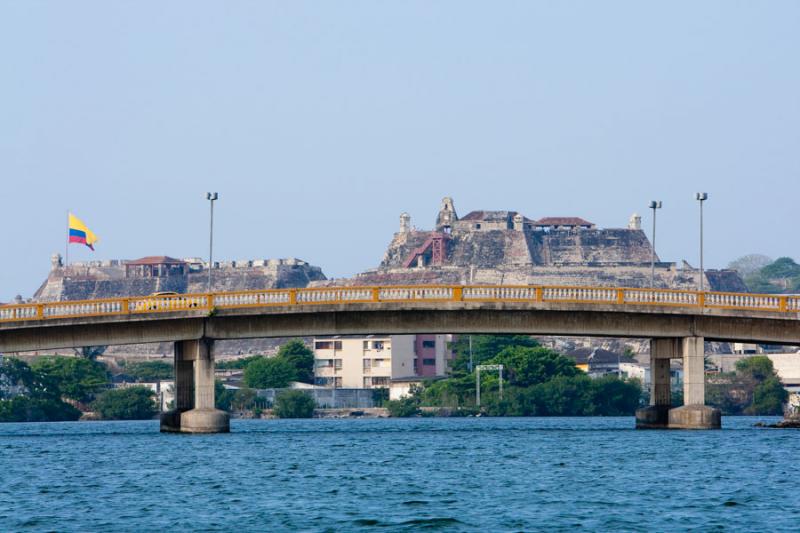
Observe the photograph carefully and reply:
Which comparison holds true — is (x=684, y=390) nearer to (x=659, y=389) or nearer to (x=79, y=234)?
(x=659, y=389)

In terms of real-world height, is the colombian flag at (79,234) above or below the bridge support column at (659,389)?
above

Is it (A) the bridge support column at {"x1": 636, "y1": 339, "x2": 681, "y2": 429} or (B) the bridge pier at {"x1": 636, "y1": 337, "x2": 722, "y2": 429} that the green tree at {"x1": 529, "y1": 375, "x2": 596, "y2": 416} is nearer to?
(B) the bridge pier at {"x1": 636, "y1": 337, "x2": 722, "y2": 429}

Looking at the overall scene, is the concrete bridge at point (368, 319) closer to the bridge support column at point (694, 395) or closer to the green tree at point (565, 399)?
the bridge support column at point (694, 395)

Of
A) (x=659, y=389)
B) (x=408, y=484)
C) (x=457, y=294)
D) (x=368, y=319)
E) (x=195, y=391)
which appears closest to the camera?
(x=408, y=484)

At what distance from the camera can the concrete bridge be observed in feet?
314

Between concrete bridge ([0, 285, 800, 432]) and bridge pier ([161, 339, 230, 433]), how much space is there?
6 cm

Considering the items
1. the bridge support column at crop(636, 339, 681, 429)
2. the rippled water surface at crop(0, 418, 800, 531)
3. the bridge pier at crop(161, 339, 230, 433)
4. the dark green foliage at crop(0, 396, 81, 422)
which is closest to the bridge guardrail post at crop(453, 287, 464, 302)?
the rippled water surface at crop(0, 418, 800, 531)

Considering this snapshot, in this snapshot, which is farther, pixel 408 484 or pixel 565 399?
pixel 565 399

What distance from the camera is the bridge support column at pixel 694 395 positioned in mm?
99562

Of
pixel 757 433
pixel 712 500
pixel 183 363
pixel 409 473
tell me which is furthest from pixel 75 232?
pixel 712 500

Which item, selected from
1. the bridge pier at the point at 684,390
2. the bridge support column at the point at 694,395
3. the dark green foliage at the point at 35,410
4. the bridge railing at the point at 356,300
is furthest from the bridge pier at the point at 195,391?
the dark green foliage at the point at 35,410

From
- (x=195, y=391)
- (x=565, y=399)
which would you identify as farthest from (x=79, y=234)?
(x=565, y=399)

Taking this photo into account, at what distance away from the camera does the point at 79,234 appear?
389 ft

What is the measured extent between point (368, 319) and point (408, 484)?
108 ft
